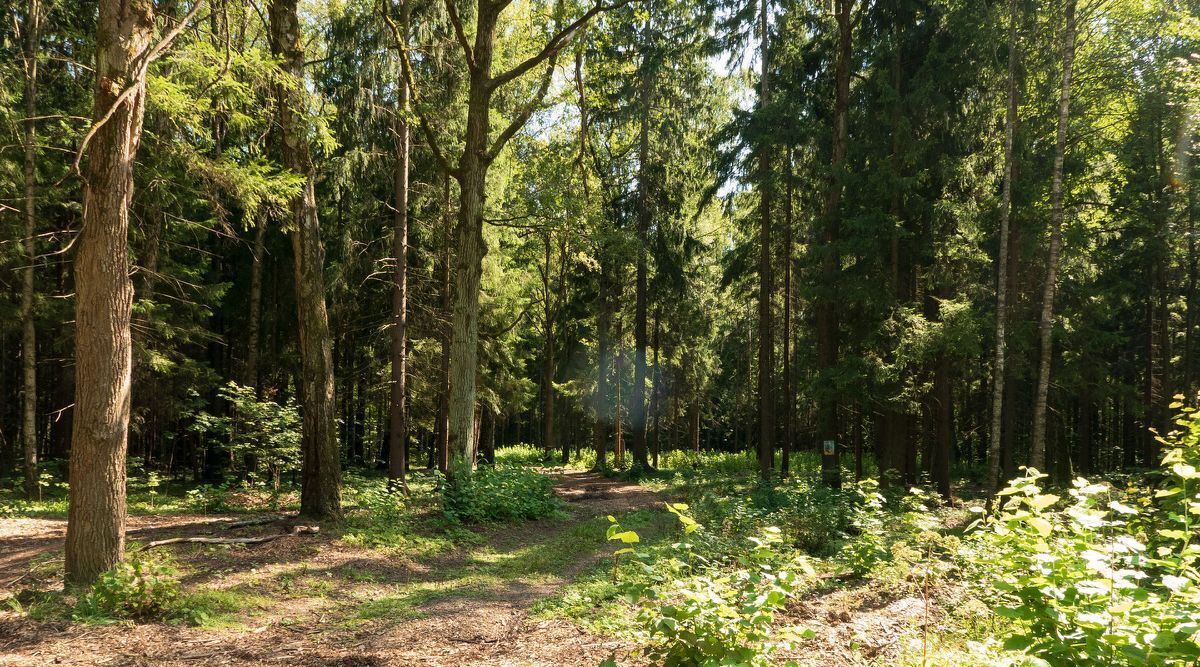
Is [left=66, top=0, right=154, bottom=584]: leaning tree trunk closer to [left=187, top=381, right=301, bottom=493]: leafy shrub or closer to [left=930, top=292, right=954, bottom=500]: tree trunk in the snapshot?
[left=187, top=381, right=301, bottom=493]: leafy shrub

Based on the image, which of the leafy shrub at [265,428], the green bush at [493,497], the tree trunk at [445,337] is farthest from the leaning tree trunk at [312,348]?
the tree trunk at [445,337]

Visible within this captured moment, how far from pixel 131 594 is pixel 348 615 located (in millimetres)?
1713

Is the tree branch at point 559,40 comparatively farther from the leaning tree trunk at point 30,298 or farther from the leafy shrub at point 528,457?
the leafy shrub at point 528,457

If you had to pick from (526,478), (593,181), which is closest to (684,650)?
(526,478)

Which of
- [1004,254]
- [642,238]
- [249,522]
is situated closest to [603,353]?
[642,238]

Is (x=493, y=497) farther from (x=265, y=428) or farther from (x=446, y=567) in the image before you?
(x=265, y=428)

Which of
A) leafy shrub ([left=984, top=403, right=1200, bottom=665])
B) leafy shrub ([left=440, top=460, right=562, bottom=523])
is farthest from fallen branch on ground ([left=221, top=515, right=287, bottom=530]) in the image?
leafy shrub ([left=984, top=403, right=1200, bottom=665])

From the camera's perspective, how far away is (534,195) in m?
13.2

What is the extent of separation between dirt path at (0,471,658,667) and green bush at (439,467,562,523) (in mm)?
1101

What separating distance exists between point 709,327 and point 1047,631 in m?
24.4

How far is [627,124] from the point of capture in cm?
2123

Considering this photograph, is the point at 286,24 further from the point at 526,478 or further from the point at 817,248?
the point at 817,248

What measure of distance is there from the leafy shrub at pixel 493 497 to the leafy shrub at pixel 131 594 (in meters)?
5.13

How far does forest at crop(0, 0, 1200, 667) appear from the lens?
464cm
